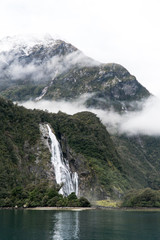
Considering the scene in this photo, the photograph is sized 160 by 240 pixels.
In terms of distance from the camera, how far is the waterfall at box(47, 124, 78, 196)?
157250mm

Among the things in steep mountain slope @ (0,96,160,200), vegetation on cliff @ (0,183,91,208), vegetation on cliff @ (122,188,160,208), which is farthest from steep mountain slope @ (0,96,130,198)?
vegetation on cliff @ (122,188,160,208)

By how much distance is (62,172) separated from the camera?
160m

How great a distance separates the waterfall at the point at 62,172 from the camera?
157250mm

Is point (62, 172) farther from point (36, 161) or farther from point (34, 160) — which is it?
point (34, 160)

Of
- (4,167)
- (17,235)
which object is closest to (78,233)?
(17,235)

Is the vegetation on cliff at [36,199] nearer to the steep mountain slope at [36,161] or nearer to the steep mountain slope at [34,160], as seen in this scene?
the steep mountain slope at [34,160]

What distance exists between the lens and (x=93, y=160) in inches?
7544

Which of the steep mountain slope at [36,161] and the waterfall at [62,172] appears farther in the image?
the waterfall at [62,172]

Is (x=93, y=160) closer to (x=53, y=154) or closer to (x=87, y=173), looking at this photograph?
(x=87, y=173)

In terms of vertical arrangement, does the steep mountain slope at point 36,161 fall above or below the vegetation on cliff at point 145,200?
above

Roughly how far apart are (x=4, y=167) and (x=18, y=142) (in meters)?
27.4

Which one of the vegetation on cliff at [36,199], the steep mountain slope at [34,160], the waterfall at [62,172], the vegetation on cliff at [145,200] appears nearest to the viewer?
the vegetation on cliff at [36,199]

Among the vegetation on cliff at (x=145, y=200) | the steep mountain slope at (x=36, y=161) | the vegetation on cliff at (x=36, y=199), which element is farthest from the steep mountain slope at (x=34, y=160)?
the vegetation on cliff at (x=145, y=200)

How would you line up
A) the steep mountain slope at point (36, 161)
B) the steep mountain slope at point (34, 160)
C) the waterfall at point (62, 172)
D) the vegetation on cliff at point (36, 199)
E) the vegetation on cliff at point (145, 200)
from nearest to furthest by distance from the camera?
the vegetation on cliff at point (36, 199), the vegetation on cliff at point (145, 200), the steep mountain slope at point (34, 160), the steep mountain slope at point (36, 161), the waterfall at point (62, 172)
